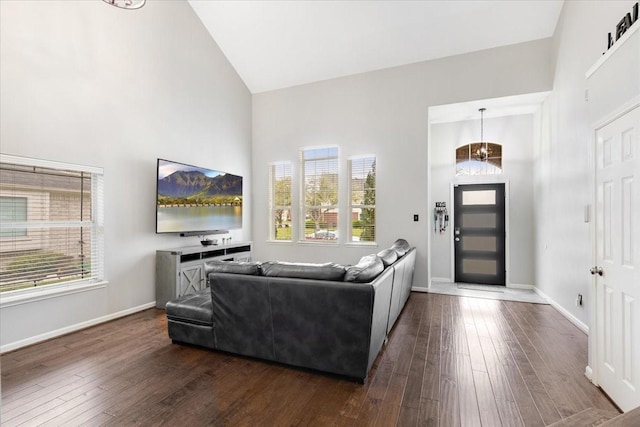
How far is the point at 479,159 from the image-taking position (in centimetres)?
614

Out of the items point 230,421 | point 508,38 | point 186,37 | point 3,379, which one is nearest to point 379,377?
point 230,421

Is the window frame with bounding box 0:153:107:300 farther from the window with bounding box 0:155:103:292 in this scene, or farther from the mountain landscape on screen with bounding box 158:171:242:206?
the mountain landscape on screen with bounding box 158:171:242:206

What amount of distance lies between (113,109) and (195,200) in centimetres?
175

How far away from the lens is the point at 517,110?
562cm

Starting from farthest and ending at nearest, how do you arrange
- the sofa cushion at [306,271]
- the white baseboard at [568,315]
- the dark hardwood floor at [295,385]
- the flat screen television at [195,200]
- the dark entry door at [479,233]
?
the dark entry door at [479,233], the flat screen television at [195,200], the white baseboard at [568,315], the sofa cushion at [306,271], the dark hardwood floor at [295,385]

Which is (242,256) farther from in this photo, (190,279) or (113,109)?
(113,109)

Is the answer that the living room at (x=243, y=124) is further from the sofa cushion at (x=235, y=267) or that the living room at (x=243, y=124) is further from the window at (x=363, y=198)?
the sofa cushion at (x=235, y=267)

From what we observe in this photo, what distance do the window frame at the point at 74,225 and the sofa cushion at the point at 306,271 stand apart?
252cm

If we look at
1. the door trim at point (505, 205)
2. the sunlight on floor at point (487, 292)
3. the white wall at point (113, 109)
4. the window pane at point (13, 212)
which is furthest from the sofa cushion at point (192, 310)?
the door trim at point (505, 205)

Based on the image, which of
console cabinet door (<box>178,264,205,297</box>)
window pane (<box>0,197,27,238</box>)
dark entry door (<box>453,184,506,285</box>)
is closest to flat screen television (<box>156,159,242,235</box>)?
console cabinet door (<box>178,264,205,297</box>)

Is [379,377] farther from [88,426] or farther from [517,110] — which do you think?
[517,110]

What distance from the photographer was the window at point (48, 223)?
313 centimetres

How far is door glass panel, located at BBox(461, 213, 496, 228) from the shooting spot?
606 centimetres

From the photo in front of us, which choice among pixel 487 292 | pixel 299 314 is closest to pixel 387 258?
pixel 299 314
